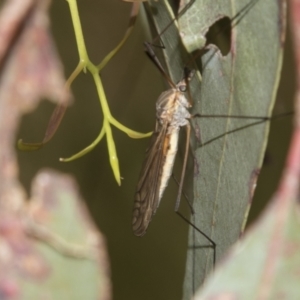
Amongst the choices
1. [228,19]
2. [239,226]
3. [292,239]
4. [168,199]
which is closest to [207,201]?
[239,226]

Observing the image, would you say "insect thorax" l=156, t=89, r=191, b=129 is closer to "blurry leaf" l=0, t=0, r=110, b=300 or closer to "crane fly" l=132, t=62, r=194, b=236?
"crane fly" l=132, t=62, r=194, b=236

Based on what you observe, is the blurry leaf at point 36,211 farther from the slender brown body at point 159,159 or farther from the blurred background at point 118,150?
the blurred background at point 118,150

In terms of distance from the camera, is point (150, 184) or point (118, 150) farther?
point (118, 150)

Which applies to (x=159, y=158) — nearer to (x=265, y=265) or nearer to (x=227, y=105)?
(x=227, y=105)

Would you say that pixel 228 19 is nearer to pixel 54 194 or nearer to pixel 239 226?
pixel 239 226

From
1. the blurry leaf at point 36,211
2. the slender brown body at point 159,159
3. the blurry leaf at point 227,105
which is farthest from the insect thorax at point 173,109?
the blurry leaf at point 36,211

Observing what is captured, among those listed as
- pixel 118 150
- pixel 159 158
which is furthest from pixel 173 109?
pixel 118 150

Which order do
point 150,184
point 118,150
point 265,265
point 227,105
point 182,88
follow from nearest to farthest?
point 265,265, point 227,105, point 182,88, point 150,184, point 118,150

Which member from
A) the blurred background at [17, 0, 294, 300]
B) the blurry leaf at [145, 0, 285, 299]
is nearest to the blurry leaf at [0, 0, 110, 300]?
the blurry leaf at [145, 0, 285, 299]
